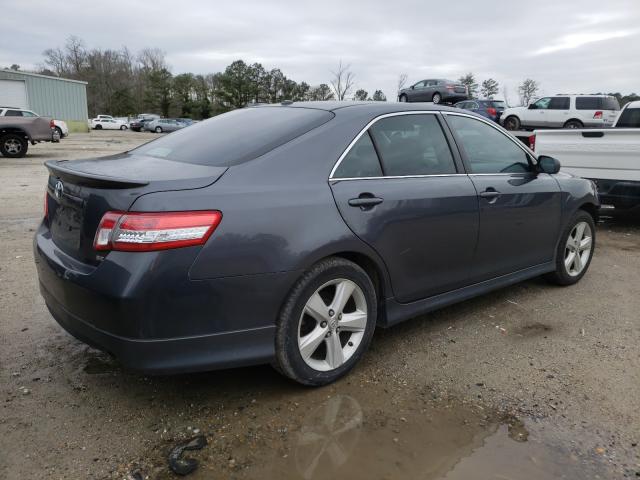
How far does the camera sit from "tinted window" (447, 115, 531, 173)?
3.80m

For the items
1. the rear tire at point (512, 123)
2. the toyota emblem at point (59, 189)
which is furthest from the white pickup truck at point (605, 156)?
the rear tire at point (512, 123)

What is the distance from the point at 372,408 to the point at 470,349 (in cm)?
105

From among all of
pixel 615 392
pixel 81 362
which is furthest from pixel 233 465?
pixel 615 392

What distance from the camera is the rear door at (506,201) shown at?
12.3ft

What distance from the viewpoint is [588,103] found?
752 inches

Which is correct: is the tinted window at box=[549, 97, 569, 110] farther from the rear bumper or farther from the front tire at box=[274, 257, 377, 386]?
the rear bumper

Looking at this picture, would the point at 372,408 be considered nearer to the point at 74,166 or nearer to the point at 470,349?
the point at 470,349

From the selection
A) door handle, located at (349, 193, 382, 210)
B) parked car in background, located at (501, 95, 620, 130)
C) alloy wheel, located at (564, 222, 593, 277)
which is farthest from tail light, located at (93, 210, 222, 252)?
parked car in background, located at (501, 95, 620, 130)

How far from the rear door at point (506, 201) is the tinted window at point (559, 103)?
17.4 metres

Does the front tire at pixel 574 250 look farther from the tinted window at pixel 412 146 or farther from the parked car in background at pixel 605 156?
the parked car in background at pixel 605 156

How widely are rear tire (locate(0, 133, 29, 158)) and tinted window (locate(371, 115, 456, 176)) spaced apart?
1650 centimetres

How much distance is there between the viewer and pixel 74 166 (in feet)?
9.50

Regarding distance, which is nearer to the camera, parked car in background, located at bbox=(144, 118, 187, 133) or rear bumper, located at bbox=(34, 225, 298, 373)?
rear bumper, located at bbox=(34, 225, 298, 373)

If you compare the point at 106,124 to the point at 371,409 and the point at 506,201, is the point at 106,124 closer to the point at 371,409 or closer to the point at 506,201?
the point at 506,201
